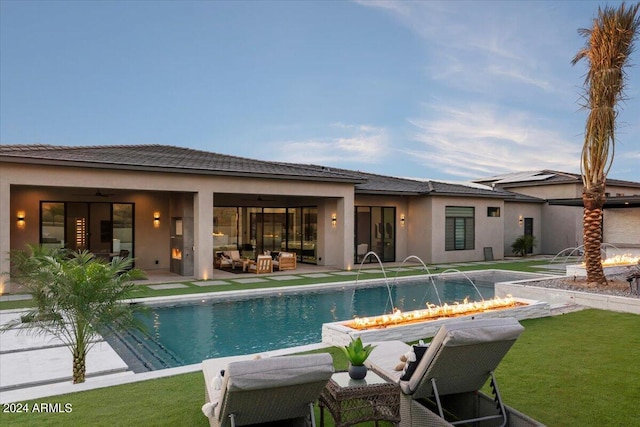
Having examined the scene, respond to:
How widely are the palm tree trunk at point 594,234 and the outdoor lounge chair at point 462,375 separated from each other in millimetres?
9917

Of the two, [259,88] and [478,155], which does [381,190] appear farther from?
[478,155]

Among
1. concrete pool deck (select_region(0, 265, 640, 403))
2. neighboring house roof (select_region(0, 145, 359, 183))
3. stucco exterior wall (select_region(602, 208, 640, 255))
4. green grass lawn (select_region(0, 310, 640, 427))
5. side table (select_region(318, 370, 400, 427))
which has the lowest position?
concrete pool deck (select_region(0, 265, 640, 403))

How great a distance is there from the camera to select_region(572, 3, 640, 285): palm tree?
11.5 m

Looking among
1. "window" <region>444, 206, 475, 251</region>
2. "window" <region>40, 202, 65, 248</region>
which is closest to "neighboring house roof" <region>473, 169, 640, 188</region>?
"window" <region>444, 206, 475, 251</region>

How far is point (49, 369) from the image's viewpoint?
20.5 ft

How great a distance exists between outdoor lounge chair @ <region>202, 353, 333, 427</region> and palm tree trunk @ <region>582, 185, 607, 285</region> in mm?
11514

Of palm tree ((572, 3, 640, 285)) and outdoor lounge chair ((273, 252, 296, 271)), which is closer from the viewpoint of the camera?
palm tree ((572, 3, 640, 285))

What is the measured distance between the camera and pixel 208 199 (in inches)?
602

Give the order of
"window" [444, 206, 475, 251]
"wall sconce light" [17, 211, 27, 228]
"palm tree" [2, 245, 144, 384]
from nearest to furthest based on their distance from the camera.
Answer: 1. "palm tree" [2, 245, 144, 384]
2. "wall sconce light" [17, 211, 27, 228]
3. "window" [444, 206, 475, 251]

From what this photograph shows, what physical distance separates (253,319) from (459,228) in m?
15.5

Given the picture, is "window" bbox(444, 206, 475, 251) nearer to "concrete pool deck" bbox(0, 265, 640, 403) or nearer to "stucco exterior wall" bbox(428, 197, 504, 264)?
"stucco exterior wall" bbox(428, 197, 504, 264)

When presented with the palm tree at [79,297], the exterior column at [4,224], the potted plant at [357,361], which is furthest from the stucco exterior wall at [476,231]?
the potted plant at [357,361]

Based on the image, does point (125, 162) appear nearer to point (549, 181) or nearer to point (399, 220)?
point (399, 220)

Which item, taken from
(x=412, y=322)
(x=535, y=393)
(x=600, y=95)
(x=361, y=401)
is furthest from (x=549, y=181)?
(x=361, y=401)
